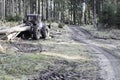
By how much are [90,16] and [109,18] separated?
48.7 meters

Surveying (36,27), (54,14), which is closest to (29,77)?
(36,27)

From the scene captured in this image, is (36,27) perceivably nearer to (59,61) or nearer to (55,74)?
(59,61)

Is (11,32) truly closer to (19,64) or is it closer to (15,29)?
(15,29)

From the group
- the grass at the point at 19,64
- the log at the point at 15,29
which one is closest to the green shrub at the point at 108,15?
the log at the point at 15,29

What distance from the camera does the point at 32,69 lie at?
1306 centimetres

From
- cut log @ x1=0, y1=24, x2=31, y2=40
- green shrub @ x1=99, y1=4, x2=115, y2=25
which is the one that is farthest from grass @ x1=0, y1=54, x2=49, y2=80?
green shrub @ x1=99, y1=4, x2=115, y2=25

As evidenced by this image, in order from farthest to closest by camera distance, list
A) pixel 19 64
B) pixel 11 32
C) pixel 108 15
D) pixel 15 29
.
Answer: pixel 108 15, pixel 15 29, pixel 11 32, pixel 19 64

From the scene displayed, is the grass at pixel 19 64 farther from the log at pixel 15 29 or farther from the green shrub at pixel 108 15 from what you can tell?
the green shrub at pixel 108 15

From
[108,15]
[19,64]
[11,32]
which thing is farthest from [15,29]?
[108,15]

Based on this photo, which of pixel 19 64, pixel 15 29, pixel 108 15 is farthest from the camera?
pixel 108 15

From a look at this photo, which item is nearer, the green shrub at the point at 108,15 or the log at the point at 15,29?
the log at the point at 15,29

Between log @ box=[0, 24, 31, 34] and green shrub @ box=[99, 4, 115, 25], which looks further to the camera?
green shrub @ box=[99, 4, 115, 25]

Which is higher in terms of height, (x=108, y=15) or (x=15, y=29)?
(x=108, y=15)

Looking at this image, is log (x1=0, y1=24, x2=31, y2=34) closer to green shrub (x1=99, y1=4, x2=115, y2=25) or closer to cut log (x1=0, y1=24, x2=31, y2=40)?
cut log (x1=0, y1=24, x2=31, y2=40)
